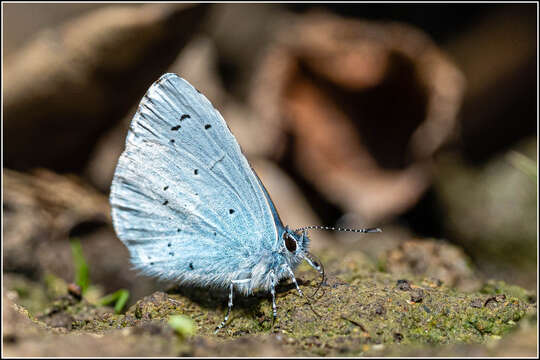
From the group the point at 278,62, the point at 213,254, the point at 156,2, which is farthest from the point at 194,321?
the point at 278,62

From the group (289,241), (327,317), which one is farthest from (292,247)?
(327,317)

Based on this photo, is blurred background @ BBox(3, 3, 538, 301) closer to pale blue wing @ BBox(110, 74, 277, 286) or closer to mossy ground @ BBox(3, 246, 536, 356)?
mossy ground @ BBox(3, 246, 536, 356)

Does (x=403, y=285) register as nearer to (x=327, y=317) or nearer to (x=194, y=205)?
(x=327, y=317)

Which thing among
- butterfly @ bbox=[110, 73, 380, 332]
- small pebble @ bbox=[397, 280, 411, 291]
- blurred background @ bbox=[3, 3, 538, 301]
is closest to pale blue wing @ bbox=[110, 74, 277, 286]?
butterfly @ bbox=[110, 73, 380, 332]

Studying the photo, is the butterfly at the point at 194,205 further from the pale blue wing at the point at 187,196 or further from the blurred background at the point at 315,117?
the blurred background at the point at 315,117

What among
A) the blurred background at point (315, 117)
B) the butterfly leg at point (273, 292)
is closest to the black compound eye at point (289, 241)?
the butterfly leg at point (273, 292)

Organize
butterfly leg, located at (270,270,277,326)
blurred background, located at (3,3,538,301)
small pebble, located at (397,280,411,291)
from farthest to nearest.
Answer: blurred background, located at (3,3,538,301) → small pebble, located at (397,280,411,291) → butterfly leg, located at (270,270,277,326)

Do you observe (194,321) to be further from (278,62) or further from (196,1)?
(278,62)
